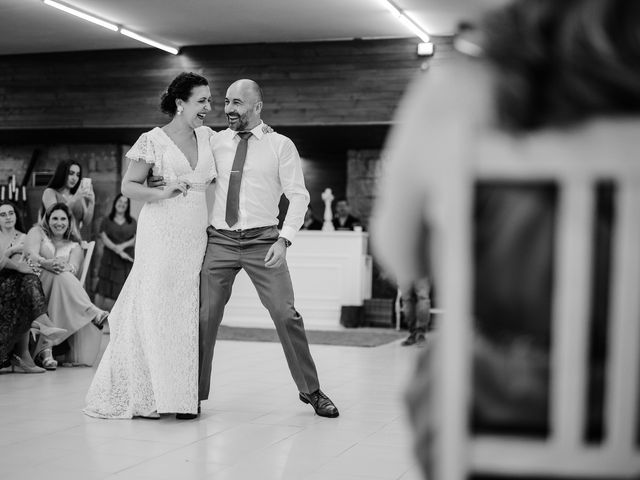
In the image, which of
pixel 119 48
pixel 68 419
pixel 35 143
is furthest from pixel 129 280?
pixel 35 143

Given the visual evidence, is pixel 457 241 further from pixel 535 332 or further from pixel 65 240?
pixel 65 240

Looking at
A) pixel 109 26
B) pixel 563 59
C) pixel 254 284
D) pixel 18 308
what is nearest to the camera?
pixel 563 59

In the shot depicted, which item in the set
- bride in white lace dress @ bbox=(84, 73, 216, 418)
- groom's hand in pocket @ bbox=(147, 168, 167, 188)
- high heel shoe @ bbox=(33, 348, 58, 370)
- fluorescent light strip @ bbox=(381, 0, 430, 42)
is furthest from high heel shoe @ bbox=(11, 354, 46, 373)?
fluorescent light strip @ bbox=(381, 0, 430, 42)

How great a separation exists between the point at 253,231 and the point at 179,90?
778 millimetres

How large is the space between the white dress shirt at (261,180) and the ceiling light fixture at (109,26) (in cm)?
613

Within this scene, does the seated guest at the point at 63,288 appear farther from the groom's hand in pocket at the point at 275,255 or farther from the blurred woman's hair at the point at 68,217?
the groom's hand in pocket at the point at 275,255

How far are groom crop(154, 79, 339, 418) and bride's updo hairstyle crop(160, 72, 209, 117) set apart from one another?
0.18 metres

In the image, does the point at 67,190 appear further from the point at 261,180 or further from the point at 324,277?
the point at 324,277

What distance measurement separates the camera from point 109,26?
1068cm

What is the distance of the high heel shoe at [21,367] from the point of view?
19.9 feet

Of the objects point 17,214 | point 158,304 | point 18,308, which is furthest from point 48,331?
point 158,304

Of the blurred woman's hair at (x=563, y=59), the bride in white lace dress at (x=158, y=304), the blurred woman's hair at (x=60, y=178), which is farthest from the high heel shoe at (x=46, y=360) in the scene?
the blurred woman's hair at (x=563, y=59)

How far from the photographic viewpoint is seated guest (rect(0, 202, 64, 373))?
5977mm

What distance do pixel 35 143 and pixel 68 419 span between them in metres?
9.56
